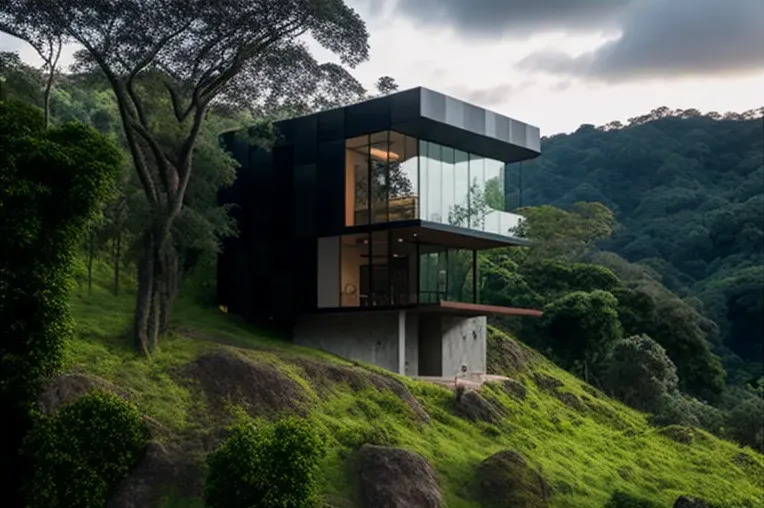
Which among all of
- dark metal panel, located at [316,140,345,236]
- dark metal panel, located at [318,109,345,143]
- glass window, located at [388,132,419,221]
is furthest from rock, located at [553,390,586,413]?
dark metal panel, located at [318,109,345,143]

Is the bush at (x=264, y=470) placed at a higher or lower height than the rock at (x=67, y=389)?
lower

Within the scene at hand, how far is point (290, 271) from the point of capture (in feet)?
87.2

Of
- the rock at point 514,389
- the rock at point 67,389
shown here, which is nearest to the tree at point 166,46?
the rock at point 67,389

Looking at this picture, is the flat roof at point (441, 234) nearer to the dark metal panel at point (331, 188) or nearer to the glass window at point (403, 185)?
the glass window at point (403, 185)

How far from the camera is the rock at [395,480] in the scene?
15.3 meters

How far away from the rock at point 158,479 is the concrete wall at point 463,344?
43.7ft

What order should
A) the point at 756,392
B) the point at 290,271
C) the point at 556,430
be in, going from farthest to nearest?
the point at 756,392
the point at 290,271
the point at 556,430

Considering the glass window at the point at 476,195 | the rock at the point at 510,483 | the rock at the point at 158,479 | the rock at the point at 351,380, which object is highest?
the glass window at the point at 476,195

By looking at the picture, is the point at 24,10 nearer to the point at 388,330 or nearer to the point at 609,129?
the point at 388,330

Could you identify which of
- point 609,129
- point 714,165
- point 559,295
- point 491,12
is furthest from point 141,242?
point 609,129

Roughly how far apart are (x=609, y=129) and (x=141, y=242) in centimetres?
6956

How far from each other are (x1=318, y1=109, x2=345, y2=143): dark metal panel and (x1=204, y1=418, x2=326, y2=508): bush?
12822 mm

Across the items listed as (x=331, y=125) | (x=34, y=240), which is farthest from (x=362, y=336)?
(x=34, y=240)

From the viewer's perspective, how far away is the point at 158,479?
15.0 meters
